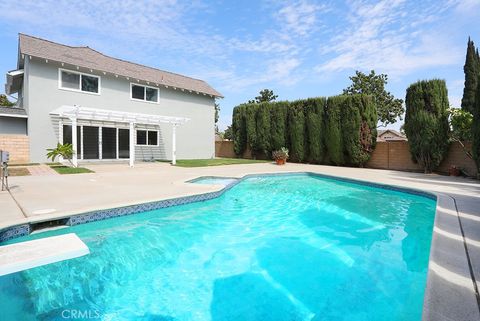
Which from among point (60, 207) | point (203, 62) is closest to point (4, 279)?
point (60, 207)

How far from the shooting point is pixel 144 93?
17.5m

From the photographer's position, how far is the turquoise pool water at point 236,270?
9.62ft

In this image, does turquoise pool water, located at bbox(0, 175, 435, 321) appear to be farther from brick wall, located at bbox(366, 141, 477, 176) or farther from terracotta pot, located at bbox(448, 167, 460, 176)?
brick wall, located at bbox(366, 141, 477, 176)

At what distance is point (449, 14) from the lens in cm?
1010

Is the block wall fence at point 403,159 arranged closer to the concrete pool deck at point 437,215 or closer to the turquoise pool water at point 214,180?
the concrete pool deck at point 437,215

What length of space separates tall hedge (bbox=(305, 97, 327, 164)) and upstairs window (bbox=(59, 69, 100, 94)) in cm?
1337

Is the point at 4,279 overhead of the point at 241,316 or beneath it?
overhead

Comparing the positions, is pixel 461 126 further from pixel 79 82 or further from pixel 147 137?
pixel 79 82

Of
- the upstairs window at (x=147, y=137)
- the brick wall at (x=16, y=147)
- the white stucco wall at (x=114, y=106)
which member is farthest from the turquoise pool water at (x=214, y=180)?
the brick wall at (x=16, y=147)

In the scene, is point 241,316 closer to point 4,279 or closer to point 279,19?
point 4,279

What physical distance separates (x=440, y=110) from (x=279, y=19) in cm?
887

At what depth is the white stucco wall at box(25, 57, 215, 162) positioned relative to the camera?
13.1m

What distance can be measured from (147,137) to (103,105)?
320 cm

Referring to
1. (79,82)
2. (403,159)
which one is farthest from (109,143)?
(403,159)
